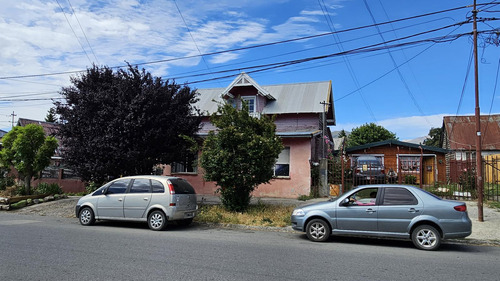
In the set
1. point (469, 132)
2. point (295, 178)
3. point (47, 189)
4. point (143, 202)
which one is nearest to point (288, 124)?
point (295, 178)

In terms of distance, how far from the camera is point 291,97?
73.2ft

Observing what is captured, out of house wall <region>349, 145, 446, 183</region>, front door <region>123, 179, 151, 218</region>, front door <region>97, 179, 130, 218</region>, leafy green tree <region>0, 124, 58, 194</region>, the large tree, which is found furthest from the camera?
house wall <region>349, 145, 446, 183</region>

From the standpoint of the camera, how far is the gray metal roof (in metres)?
21.0

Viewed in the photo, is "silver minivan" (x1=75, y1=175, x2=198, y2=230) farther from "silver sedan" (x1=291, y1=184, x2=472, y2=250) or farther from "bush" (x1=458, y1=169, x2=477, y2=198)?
"bush" (x1=458, y1=169, x2=477, y2=198)

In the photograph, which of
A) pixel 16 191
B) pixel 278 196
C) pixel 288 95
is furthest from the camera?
pixel 288 95

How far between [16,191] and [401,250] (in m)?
17.2

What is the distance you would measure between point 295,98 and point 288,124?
80.2 inches

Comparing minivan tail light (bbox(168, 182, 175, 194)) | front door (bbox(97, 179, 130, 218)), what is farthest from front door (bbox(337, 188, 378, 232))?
front door (bbox(97, 179, 130, 218))

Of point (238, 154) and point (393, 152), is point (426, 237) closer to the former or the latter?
point (238, 154)

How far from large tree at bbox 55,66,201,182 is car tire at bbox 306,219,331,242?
6489mm

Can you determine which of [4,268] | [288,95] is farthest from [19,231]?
[288,95]

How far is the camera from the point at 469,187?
619 inches

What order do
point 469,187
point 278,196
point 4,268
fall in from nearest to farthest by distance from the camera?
point 4,268
point 469,187
point 278,196

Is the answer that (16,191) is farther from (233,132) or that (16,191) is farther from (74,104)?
(233,132)
